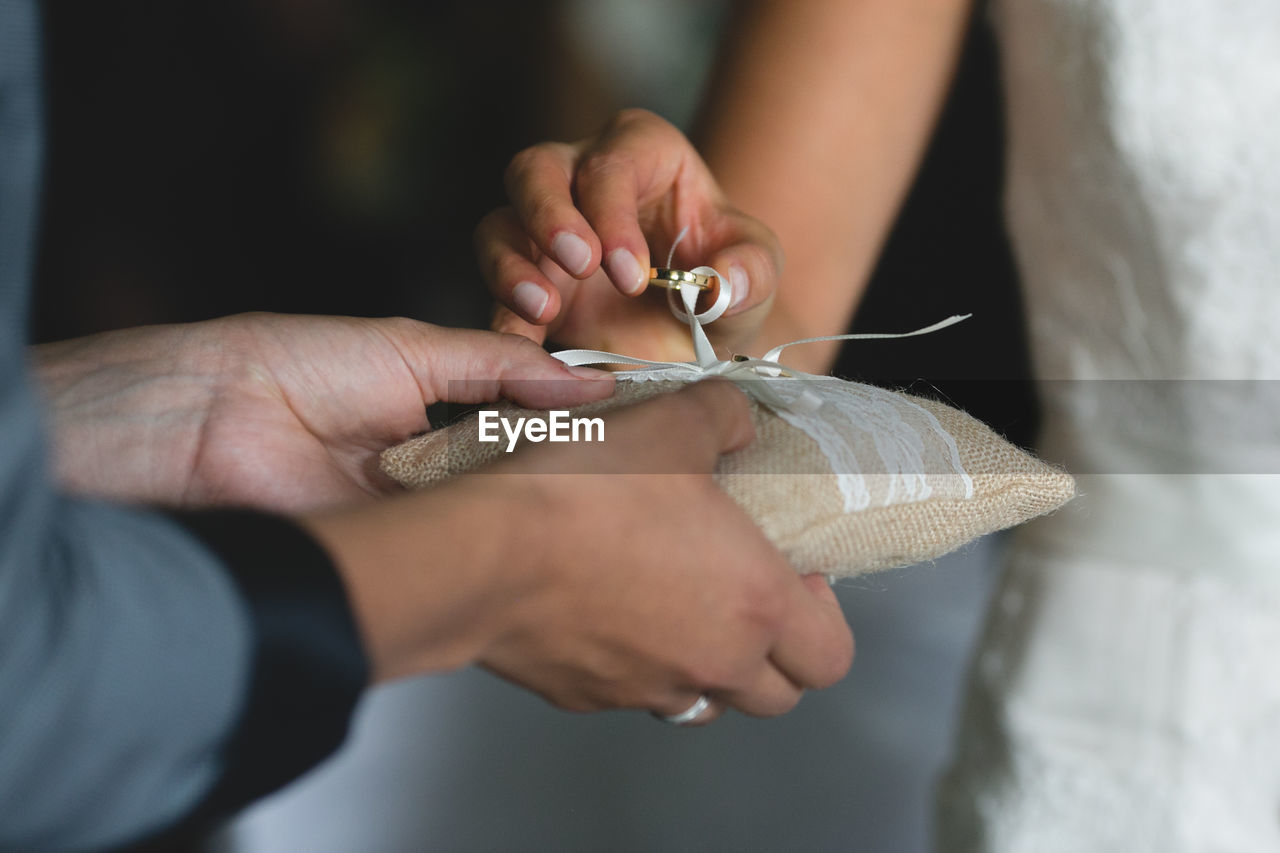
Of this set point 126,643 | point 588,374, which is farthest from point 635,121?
point 126,643

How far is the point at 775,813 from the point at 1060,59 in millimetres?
987

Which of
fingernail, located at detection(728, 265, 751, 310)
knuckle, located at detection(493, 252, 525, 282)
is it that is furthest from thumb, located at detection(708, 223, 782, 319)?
knuckle, located at detection(493, 252, 525, 282)

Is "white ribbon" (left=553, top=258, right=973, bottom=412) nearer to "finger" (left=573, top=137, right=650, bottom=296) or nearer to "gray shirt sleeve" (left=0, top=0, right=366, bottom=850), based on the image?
"finger" (left=573, top=137, right=650, bottom=296)

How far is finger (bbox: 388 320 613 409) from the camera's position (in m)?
0.47

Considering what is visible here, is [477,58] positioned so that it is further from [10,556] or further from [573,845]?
[10,556]

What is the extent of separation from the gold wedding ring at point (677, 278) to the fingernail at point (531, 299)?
2.3 inches

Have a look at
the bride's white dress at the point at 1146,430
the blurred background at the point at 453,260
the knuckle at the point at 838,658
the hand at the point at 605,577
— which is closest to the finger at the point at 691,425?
the hand at the point at 605,577

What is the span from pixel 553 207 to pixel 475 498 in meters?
0.21

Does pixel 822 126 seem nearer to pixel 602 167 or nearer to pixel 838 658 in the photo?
pixel 602 167

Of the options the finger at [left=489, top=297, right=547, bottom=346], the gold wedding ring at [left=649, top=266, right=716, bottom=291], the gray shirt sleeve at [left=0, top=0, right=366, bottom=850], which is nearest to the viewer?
the gray shirt sleeve at [left=0, top=0, right=366, bottom=850]

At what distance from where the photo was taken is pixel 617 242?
489 mm

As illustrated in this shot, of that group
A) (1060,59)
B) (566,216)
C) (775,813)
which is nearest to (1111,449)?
(1060,59)

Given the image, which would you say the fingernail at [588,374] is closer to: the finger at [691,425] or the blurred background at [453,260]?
the finger at [691,425]

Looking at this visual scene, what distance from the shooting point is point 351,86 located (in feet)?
5.05
